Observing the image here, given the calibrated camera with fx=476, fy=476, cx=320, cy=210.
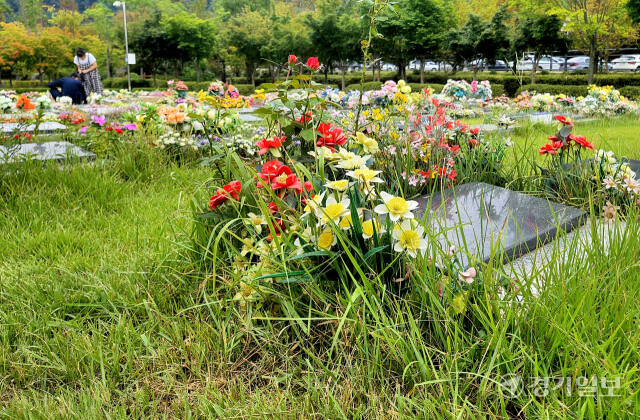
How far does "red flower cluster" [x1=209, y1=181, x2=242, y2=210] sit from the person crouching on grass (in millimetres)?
10419

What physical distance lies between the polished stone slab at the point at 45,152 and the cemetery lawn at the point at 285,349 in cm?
159

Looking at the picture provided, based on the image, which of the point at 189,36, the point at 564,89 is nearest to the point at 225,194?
the point at 564,89

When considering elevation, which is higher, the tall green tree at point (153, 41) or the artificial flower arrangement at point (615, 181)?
the tall green tree at point (153, 41)

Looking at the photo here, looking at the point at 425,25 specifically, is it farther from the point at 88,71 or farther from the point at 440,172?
the point at 440,172

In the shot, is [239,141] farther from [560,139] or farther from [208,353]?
[208,353]

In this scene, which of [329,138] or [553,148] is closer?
[329,138]

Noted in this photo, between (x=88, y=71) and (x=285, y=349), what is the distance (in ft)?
37.8

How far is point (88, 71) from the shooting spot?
11.1 metres

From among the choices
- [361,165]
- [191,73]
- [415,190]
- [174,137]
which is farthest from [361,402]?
[191,73]

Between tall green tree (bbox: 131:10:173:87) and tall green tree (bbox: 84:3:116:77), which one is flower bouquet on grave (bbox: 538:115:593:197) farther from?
tall green tree (bbox: 84:3:116:77)

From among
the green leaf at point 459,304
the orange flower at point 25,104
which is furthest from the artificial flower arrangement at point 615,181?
the orange flower at point 25,104

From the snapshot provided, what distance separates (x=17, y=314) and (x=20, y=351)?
10.3 inches

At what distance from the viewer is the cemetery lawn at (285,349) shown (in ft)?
3.98

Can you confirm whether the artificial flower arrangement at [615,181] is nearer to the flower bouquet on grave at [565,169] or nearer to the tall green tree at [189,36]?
the flower bouquet on grave at [565,169]
